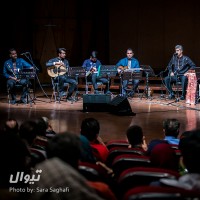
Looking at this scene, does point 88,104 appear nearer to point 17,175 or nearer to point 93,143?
point 93,143

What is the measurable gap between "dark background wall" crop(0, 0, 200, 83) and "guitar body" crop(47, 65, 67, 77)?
3462 millimetres

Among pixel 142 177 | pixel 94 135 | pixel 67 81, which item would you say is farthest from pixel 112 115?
pixel 142 177

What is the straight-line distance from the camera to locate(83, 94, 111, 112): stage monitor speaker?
8945mm

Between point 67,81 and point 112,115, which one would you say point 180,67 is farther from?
point 112,115

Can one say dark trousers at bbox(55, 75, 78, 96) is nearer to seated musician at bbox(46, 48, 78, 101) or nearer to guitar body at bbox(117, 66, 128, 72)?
seated musician at bbox(46, 48, 78, 101)

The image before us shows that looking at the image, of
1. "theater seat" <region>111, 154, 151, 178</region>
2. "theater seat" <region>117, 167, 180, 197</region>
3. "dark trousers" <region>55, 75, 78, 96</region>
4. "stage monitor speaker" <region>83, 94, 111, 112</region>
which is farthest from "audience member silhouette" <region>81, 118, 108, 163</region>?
"dark trousers" <region>55, 75, 78, 96</region>

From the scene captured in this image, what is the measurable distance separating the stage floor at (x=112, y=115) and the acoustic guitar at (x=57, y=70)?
70 centimetres

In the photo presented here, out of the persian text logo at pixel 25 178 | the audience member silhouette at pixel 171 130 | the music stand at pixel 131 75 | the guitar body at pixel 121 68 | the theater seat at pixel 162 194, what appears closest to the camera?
the theater seat at pixel 162 194

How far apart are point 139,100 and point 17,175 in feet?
28.4

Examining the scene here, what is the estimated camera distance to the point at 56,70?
1048 cm

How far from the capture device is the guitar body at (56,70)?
34.3 ft

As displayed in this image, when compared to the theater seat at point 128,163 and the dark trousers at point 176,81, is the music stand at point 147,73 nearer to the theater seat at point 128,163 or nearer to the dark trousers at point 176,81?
the dark trousers at point 176,81

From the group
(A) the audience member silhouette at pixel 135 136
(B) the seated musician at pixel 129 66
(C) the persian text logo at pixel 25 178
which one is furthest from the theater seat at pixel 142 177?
(B) the seated musician at pixel 129 66

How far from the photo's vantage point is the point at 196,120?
7898 millimetres
